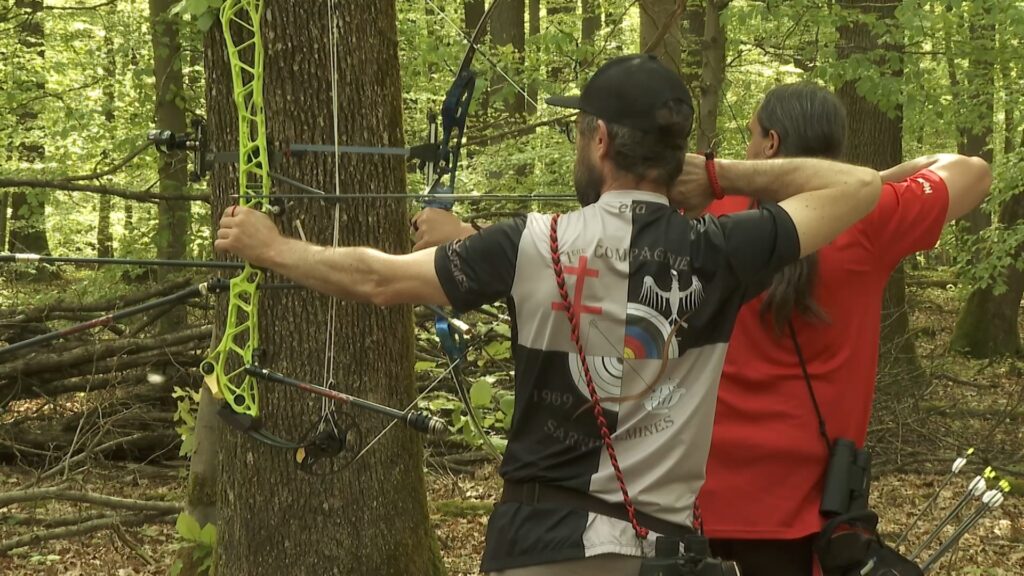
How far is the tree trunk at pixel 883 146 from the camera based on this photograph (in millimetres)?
7441

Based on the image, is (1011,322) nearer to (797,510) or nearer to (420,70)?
(420,70)

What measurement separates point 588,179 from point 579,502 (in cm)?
64

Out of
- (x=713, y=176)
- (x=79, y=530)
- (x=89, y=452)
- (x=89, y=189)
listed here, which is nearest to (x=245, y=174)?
(x=713, y=176)

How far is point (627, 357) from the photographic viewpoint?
1.97m

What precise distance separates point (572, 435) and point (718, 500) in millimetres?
684

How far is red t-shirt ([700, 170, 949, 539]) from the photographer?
2480mm

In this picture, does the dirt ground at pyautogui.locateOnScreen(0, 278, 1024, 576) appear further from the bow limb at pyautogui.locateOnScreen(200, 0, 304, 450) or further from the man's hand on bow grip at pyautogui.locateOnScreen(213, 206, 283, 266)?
the man's hand on bow grip at pyautogui.locateOnScreen(213, 206, 283, 266)

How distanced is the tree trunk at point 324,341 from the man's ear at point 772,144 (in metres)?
1.28

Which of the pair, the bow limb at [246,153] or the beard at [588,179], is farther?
the bow limb at [246,153]

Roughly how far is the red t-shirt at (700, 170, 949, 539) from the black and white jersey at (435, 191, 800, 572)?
0.49 meters

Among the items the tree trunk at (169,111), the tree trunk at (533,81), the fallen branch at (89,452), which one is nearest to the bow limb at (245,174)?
the tree trunk at (533,81)

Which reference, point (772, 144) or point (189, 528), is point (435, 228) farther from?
point (189, 528)

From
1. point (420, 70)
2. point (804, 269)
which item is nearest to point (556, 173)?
point (420, 70)

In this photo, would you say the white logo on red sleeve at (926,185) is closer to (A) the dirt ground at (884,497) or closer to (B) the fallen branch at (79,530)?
(A) the dirt ground at (884,497)
